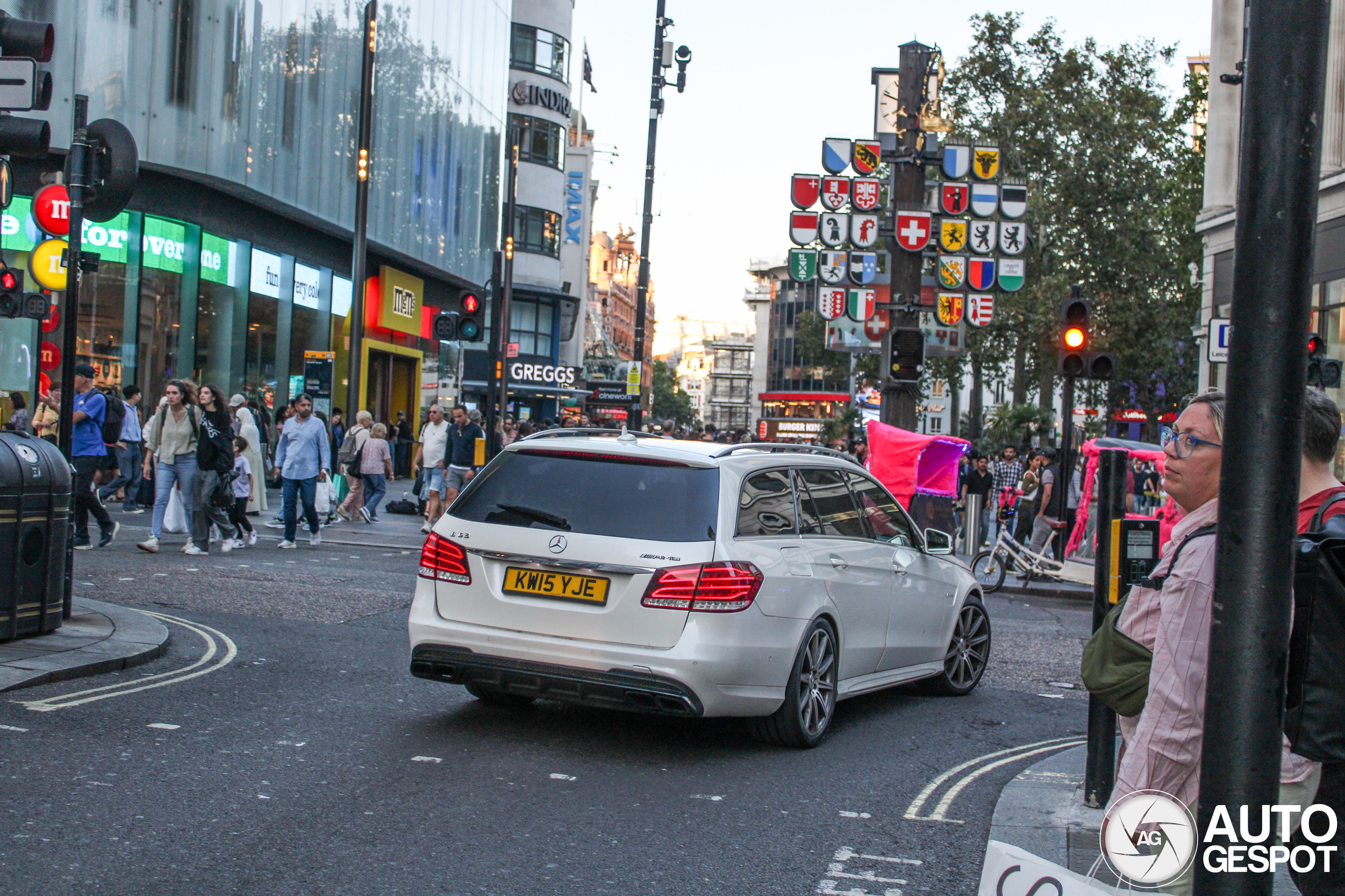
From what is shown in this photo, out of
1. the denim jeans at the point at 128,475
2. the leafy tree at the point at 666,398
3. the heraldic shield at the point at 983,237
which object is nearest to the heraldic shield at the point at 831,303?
the heraldic shield at the point at 983,237

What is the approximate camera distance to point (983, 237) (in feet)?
59.8

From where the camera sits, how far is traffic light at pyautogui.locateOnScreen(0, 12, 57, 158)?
8.01m

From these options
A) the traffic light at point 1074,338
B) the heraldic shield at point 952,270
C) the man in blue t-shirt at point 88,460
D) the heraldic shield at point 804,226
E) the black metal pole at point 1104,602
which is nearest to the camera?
the black metal pole at point 1104,602

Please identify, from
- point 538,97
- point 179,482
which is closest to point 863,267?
point 179,482

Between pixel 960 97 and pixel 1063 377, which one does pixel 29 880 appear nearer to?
pixel 1063 377

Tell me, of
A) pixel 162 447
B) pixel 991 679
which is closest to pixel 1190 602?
pixel 991 679

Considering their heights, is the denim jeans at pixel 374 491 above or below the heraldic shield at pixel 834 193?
below

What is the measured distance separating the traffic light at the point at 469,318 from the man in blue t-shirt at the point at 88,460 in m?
4.32

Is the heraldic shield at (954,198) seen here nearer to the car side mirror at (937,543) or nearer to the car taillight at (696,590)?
the car side mirror at (937,543)

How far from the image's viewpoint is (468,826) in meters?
4.89

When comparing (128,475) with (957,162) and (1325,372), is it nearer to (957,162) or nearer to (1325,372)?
(957,162)

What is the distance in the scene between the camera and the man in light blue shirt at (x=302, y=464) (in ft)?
49.2

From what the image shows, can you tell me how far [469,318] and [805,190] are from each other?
5.23m

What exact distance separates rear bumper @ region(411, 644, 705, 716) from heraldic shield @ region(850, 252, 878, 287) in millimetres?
12357
